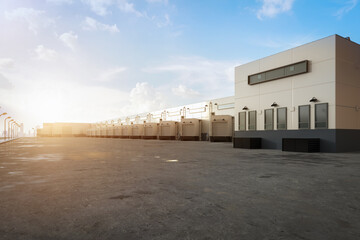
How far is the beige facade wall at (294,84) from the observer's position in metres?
16.3

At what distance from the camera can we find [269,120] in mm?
20094

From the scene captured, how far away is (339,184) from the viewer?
5.86 m

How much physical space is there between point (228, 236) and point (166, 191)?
2.42 m

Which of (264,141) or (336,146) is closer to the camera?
(336,146)

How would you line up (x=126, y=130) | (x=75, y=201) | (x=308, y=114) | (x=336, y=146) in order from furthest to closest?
1. (x=126, y=130)
2. (x=308, y=114)
3. (x=336, y=146)
4. (x=75, y=201)

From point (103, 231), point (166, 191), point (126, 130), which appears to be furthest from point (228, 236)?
point (126, 130)

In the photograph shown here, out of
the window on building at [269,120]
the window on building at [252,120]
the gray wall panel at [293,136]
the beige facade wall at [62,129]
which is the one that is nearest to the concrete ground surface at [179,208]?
the gray wall panel at [293,136]

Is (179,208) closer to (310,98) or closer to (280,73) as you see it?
(310,98)

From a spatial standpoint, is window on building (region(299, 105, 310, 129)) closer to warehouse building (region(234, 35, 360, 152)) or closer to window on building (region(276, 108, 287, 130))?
warehouse building (region(234, 35, 360, 152))

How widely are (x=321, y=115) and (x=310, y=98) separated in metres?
1.53

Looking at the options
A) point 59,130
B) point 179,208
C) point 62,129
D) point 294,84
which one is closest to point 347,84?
point 294,84

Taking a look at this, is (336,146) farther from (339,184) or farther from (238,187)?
(238,187)

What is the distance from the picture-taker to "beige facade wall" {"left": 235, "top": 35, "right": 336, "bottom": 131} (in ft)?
53.5

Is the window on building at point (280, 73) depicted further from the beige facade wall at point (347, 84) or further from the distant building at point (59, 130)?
the distant building at point (59, 130)
